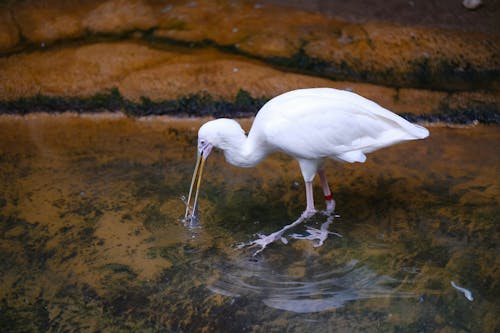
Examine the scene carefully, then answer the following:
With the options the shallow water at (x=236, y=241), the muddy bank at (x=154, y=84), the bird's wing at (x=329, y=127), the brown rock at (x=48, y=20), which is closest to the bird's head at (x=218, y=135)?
the bird's wing at (x=329, y=127)

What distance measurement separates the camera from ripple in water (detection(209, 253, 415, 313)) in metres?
3.43

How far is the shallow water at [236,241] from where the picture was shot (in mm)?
3358

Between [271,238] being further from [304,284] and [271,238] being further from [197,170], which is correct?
[197,170]

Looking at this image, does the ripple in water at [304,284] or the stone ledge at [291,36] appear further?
the stone ledge at [291,36]

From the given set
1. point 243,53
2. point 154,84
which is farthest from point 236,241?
point 243,53

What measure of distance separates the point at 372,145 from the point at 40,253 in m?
2.06

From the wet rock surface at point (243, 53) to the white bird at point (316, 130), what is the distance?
1.27 m

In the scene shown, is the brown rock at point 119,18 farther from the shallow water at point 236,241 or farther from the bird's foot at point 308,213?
the bird's foot at point 308,213

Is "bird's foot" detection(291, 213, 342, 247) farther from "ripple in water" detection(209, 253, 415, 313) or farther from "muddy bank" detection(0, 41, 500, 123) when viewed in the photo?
"muddy bank" detection(0, 41, 500, 123)

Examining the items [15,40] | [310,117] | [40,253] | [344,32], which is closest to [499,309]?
[310,117]

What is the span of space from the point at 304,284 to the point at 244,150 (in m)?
0.93

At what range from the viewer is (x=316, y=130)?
3863 millimetres

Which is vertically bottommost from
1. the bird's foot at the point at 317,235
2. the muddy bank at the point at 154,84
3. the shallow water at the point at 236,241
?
the bird's foot at the point at 317,235

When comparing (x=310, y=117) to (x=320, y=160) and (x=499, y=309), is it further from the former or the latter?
(x=499, y=309)
